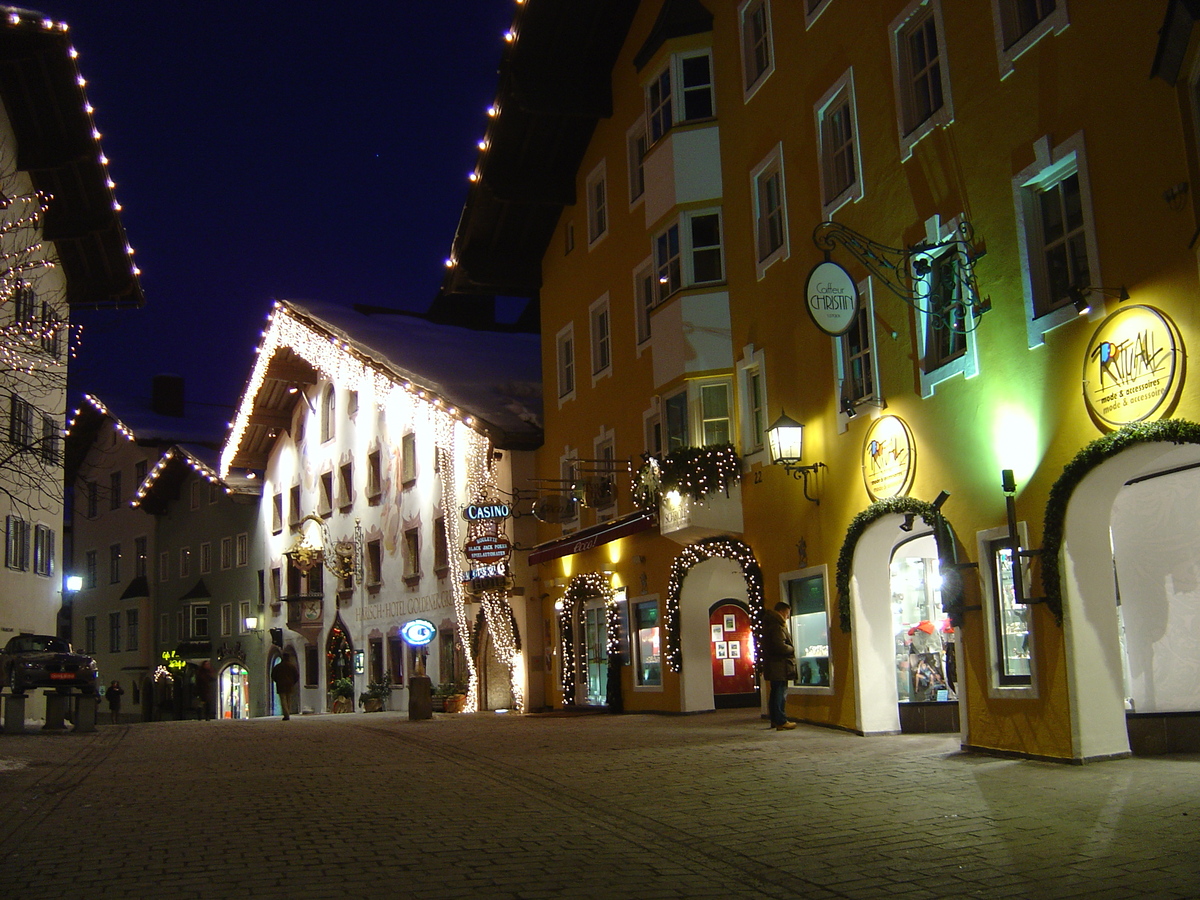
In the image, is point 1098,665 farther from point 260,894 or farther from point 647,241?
point 647,241

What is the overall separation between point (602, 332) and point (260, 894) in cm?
2031

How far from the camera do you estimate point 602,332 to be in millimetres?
27203

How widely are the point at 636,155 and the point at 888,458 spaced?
11.6 metres

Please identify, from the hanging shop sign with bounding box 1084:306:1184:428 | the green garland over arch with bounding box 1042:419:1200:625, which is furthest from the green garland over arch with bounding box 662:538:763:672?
the hanging shop sign with bounding box 1084:306:1184:428

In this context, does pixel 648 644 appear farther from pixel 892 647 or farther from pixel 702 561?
pixel 892 647

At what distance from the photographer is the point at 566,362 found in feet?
96.7

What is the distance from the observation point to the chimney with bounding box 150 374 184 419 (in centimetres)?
6081

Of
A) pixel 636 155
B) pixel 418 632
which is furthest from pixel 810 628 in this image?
pixel 418 632

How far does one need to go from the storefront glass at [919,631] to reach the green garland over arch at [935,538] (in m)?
1.08

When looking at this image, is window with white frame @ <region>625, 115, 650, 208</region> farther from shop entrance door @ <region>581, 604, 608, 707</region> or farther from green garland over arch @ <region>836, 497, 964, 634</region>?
green garland over arch @ <region>836, 497, 964, 634</region>

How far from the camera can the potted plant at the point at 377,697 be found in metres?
36.8

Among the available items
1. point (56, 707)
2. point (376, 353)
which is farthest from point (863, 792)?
point (376, 353)

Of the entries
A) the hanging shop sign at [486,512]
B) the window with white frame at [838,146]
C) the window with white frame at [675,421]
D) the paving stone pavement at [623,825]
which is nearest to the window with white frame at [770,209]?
the window with white frame at [838,146]

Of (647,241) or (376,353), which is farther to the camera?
(376,353)
